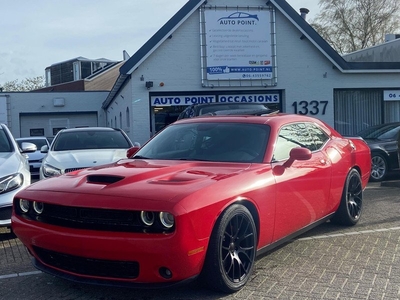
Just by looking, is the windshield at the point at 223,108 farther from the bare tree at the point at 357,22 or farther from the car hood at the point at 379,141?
the bare tree at the point at 357,22

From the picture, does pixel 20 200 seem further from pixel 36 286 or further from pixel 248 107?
pixel 248 107

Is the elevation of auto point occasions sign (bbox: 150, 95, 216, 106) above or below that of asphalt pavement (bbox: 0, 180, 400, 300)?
above

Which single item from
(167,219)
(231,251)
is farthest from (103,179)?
A: (231,251)

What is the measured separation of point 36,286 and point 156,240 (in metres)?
1.52

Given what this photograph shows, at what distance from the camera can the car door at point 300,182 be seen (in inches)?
197

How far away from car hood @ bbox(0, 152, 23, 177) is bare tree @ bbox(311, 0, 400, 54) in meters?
34.0

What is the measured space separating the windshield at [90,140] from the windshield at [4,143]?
1717 mm

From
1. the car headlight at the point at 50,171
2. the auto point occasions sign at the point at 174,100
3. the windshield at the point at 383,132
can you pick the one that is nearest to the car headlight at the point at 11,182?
the car headlight at the point at 50,171

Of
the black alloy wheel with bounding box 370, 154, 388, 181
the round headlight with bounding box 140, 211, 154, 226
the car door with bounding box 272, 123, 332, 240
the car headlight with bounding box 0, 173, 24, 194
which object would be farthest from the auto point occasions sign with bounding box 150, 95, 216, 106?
the round headlight with bounding box 140, 211, 154, 226

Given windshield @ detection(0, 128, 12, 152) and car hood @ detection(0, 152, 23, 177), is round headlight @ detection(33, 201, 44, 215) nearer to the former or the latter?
car hood @ detection(0, 152, 23, 177)

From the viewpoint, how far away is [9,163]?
23.1 feet

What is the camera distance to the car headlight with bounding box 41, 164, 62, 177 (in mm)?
8352

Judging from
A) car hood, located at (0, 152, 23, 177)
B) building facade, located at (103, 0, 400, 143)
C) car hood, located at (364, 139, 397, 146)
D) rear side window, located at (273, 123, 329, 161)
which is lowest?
car hood, located at (364, 139, 397, 146)

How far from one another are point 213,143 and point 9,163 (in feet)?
10.1
